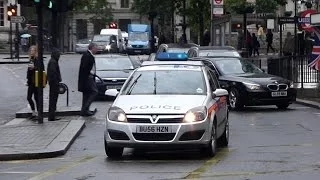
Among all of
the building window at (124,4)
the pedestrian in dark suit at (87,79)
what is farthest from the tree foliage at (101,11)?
the pedestrian in dark suit at (87,79)

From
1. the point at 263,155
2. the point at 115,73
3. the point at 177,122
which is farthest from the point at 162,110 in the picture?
the point at 115,73

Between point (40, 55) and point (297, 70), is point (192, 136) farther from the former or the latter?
point (297, 70)

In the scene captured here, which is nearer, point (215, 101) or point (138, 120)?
point (138, 120)

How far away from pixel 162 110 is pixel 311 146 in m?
3.37

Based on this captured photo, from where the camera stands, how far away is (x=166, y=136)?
1260 cm

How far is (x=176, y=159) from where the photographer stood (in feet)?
43.1

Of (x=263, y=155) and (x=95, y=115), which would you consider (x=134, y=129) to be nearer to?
(x=263, y=155)

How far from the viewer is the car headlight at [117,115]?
12.8 meters

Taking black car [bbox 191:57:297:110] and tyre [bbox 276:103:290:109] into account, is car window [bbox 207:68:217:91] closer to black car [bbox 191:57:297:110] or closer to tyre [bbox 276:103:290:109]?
black car [bbox 191:57:297:110]

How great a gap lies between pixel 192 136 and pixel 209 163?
A: 501mm

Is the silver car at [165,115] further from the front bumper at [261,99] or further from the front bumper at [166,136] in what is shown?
the front bumper at [261,99]

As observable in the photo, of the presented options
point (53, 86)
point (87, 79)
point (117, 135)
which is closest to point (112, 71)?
point (87, 79)

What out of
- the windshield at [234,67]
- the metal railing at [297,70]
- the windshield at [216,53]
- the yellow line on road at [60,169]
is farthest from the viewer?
the metal railing at [297,70]

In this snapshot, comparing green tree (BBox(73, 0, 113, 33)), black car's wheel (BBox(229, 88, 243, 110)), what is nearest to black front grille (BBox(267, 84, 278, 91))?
black car's wheel (BBox(229, 88, 243, 110))
